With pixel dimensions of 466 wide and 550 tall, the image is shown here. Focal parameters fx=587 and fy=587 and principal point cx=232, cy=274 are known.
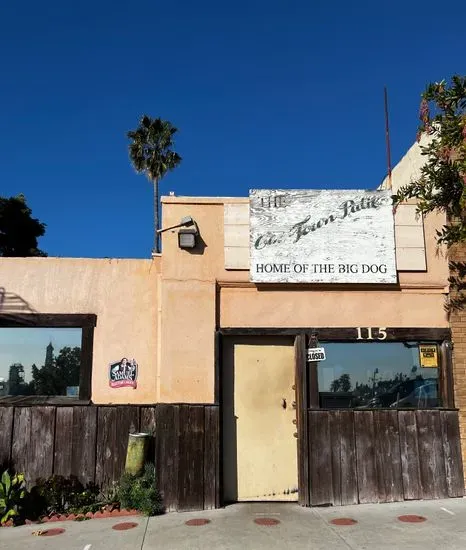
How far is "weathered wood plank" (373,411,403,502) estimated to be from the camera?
8.04m

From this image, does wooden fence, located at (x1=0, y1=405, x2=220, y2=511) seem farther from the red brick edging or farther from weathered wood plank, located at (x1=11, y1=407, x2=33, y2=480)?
the red brick edging

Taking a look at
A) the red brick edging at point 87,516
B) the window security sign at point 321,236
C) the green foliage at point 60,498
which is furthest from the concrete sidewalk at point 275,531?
the window security sign at point 321,236

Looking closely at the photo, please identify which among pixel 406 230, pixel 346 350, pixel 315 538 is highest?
pixel 406 230

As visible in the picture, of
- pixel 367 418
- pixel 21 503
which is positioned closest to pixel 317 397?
pixel 367 418

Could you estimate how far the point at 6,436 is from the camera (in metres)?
8.25

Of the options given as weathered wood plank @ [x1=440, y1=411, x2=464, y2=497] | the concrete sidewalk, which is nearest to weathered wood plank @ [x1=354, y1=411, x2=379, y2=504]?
the concrete sidewalk

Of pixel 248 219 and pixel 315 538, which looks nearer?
pixel 315 538

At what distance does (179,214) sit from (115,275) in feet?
4.34

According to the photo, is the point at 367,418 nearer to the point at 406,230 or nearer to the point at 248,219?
the point at 406,230

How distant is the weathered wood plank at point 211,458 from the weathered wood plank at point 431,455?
282 centimetres

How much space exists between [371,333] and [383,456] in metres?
1.70

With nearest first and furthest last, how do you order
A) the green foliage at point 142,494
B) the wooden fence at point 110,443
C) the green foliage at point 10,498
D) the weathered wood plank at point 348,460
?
the green foliage at point 10,498 < the green foliage at point 142,494 < the wooden fence at point 110,443 < the weathered wood plank at point 348,460

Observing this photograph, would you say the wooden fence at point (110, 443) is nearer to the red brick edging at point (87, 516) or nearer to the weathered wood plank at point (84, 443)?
the weathered wood plank at point (84, 443)

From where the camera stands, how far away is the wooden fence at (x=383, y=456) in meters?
8.02
